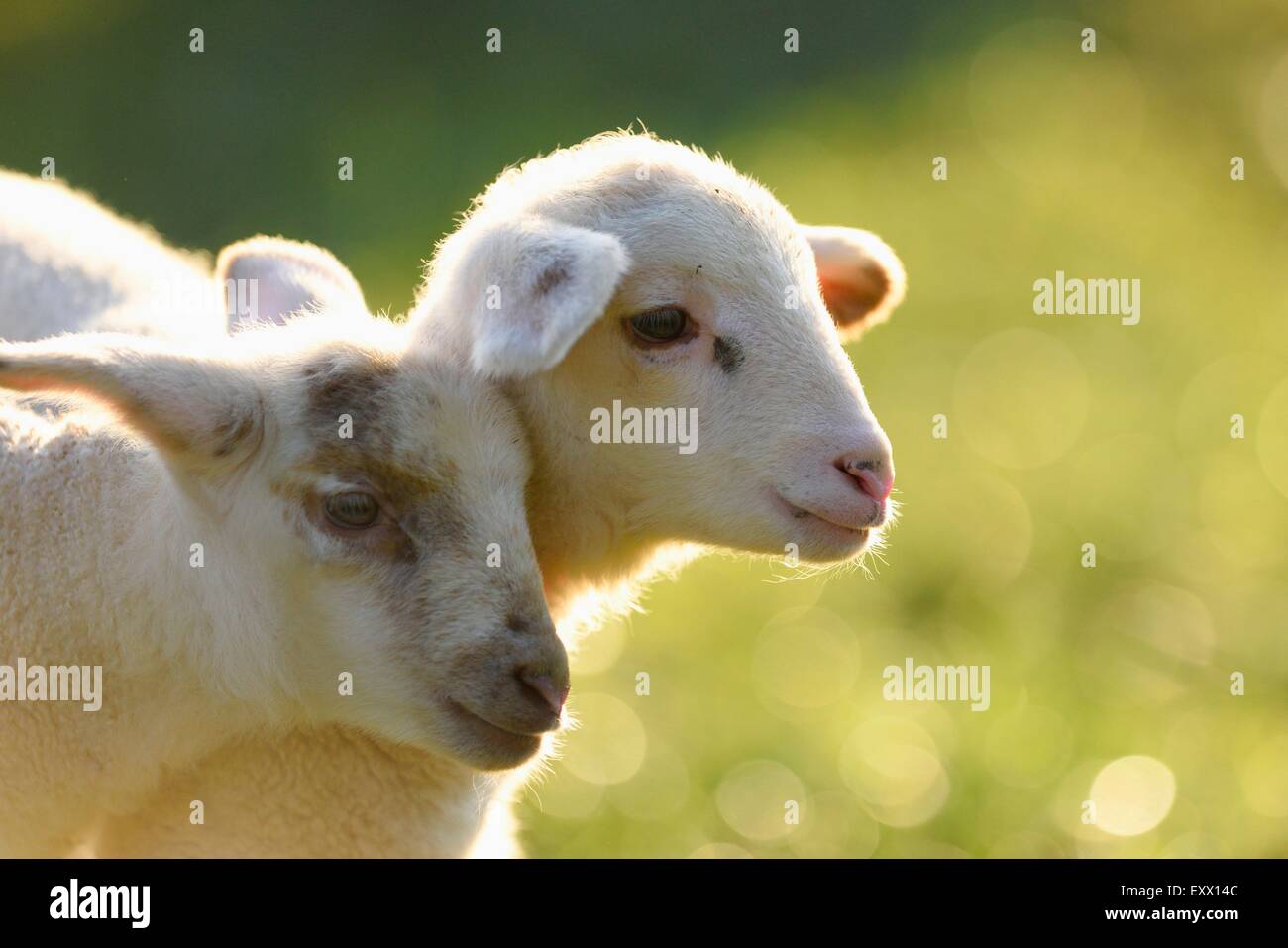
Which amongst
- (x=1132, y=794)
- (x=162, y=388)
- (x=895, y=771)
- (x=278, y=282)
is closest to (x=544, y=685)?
(x=162, y=388)

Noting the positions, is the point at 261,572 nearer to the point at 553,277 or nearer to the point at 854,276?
the point at 553,277

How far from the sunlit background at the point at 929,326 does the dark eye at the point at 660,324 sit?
4.77 ft

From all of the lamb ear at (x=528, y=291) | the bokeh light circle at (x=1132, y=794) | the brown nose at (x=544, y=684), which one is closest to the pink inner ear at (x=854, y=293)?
the lamb ear at (x=528, y=291)

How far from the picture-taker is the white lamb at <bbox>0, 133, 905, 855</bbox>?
3514 millimetres

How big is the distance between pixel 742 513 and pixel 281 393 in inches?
36.7

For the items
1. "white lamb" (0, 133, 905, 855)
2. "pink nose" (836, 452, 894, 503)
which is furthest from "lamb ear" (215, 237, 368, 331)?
"pink nose" (836, 452, 894, 503)

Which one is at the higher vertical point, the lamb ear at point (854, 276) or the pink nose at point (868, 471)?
the lamb ear at point (854, 276)

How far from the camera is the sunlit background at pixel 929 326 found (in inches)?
210

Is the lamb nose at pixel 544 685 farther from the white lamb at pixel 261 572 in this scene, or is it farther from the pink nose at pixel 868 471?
the pink nose at pixel 868 471

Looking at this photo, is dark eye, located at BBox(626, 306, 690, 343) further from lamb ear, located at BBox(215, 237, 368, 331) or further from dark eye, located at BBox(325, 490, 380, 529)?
lamb ear, located at BBox(215, 237, 368, 331)

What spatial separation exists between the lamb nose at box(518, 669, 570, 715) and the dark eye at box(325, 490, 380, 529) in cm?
41

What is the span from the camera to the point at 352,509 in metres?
3.35

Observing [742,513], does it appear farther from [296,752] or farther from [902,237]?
[902,237]

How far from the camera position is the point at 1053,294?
28.9 ft
